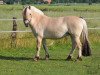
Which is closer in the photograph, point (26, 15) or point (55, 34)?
point (26, 15)


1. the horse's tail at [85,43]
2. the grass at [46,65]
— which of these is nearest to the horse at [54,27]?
the horse's tail at [85,43]

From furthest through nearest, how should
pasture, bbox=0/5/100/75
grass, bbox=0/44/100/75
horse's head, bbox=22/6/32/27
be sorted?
horse's head, bbox=22/6/32/27, pasture, bbox=0/5/100/75, grass, bbox=0/44/100/75

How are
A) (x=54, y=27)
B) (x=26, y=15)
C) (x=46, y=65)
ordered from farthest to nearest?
(x=54, y=27) < (x=26, y=15) < (x=46, y=65)

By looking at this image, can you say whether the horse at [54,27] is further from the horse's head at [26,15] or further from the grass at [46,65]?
the grass at [46,65]

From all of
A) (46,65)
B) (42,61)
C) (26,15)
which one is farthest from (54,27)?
(46,65)

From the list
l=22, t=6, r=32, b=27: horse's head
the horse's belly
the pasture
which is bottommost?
the pasture

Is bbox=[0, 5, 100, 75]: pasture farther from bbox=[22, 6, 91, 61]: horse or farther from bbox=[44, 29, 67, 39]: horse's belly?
bbox=[44, 29, 67, 39]: horse's belly

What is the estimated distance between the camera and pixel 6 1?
104125mm

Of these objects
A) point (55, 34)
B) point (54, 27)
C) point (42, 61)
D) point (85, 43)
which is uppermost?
point (54, 27)

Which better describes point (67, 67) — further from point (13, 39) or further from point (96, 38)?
point (96, 38)

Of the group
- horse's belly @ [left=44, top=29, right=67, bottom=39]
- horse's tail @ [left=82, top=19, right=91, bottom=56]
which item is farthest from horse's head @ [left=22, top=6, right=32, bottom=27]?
horse's tail @ [left=82, top=19, right=91, bottom=56]

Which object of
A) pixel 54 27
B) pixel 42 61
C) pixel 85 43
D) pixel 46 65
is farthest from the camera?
pixel 85 43

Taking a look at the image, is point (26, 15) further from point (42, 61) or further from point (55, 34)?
point (42, 61)

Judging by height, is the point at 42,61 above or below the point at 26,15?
below
